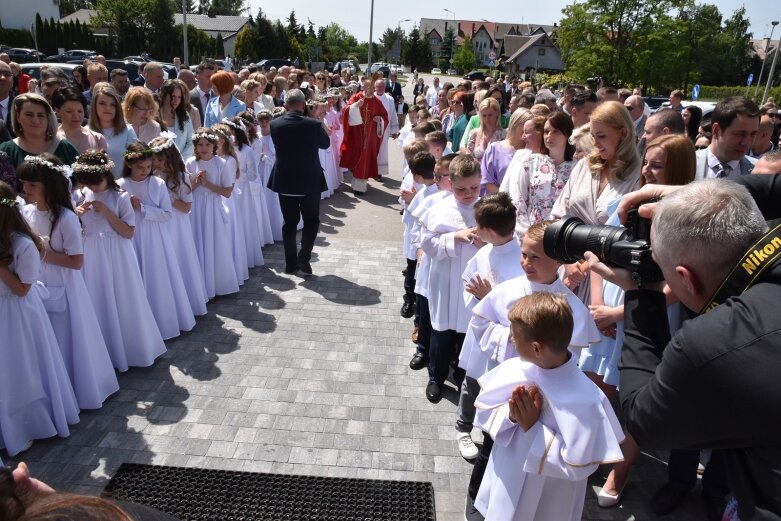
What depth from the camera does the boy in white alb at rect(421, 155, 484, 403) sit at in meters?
4.12

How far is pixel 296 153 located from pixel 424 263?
300 cm

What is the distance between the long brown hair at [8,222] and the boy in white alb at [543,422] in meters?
2.95

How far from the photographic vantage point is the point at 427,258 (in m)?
4.50

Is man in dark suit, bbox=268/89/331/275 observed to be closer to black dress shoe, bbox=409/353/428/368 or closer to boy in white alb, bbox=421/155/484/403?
black dress shoe, bbox=409/353/428/368

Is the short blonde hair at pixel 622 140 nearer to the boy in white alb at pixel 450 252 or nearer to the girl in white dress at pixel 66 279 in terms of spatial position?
the boy in white alb at pixel 450 252

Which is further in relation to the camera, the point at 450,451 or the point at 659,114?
the point at 659,114

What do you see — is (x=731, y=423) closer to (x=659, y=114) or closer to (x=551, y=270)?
(x=551, y=270)

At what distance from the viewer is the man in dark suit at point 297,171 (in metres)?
6.80

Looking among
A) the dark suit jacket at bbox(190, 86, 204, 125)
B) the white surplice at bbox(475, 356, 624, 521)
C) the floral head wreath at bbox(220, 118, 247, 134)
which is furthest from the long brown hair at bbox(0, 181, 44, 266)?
the dark suit jacket at bbox(190, 86, 204, 125)

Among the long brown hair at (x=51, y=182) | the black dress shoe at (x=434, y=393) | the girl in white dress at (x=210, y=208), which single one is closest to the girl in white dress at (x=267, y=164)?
the girl in white dress at (x=210, y=208)

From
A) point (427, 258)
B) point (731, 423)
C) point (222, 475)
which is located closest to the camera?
point (731, 423)

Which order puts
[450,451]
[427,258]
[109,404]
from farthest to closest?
[427,258]
[109,404]
[450,451]

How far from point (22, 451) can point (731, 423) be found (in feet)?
13.2

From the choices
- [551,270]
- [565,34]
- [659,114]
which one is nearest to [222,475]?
[551,270]
